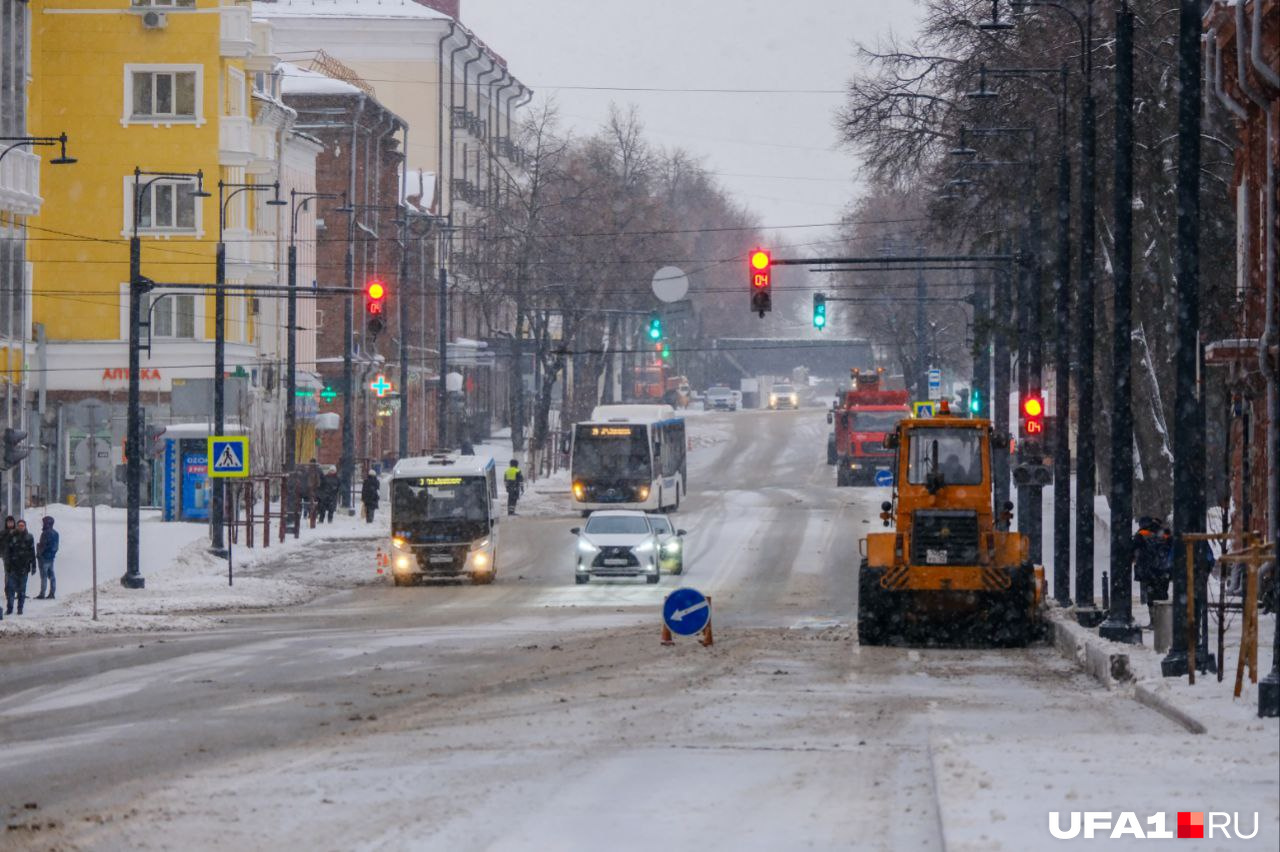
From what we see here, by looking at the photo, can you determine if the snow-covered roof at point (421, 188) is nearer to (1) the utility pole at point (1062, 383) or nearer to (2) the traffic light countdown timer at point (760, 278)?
(2) the traffic light countdown timer at point (760, 278)

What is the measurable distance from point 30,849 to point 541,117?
7512cm

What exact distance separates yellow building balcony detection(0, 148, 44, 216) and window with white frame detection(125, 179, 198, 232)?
61.9ft

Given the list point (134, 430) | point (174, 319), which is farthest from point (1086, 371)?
point (174, 319)

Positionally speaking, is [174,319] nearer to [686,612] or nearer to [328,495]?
[328,495]

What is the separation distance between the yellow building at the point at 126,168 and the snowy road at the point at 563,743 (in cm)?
3596

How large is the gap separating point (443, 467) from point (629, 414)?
20424 mm

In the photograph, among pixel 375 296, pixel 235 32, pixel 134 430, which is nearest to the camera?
pixel 375 296

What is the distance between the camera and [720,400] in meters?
131

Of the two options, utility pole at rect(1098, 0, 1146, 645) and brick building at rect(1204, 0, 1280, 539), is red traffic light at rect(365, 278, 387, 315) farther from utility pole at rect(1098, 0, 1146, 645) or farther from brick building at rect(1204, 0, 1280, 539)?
utility pole at rect(1098, 0, 1146, 645)

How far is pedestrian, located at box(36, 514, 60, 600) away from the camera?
36812mm

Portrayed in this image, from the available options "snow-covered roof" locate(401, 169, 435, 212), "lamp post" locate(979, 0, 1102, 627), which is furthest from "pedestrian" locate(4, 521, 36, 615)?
"snow-covered roof" locate(401, 169, 435, 212)

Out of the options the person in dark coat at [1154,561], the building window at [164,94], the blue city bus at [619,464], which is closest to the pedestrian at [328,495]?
the blue city bus at [619,464]

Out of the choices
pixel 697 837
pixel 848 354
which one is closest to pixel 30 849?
pixel 697 837

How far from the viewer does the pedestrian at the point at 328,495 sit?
192ft
